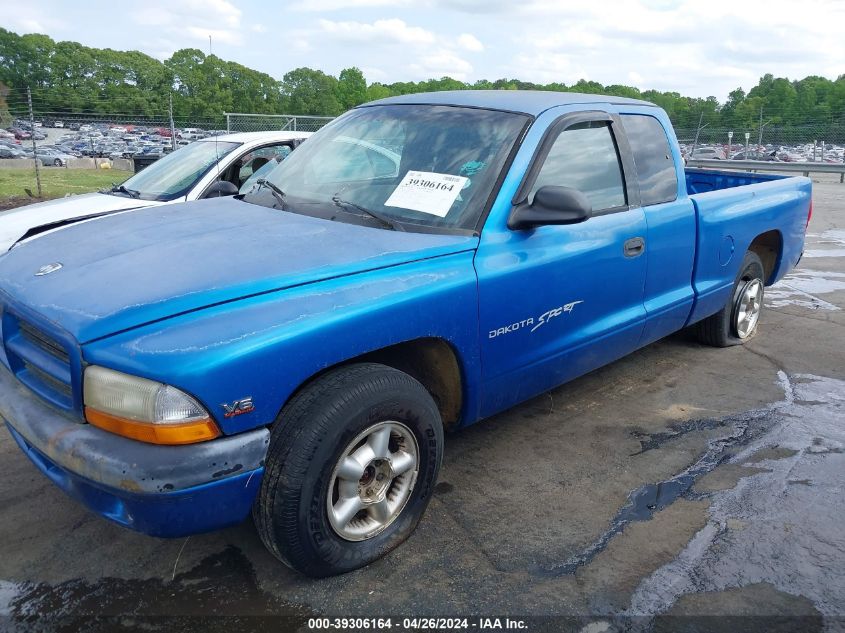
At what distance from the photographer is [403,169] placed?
3.36 metres

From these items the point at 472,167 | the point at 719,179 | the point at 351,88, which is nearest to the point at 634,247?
the point at 472,167

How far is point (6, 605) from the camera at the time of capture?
8.13 feet

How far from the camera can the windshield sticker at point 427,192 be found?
3.12m

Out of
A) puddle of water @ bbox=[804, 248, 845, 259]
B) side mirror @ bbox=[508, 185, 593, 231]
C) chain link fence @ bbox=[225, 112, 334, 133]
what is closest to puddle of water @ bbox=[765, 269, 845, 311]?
puddle of water @ bbox=[804, 248, 845, 259]

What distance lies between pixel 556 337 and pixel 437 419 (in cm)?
88

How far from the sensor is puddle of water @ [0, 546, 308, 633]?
2373 mm

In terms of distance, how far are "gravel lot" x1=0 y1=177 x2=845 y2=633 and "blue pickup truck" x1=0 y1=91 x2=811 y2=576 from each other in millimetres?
286

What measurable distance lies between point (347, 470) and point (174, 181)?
15.6 feet

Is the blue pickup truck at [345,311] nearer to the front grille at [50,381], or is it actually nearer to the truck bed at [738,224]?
the front grille at [50,381]

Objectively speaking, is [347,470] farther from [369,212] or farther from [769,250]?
[769,250]

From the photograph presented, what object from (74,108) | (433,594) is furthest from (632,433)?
(74,108)

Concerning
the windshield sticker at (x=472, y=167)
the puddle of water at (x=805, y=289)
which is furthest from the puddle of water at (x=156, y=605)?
the puddle of water at (x=805, y=289)

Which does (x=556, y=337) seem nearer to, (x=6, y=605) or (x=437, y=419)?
(x=437, y=419)

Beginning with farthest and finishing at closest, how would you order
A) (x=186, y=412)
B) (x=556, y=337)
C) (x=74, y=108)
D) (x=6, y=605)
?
(x=74, y=108), (x=556, y=337), (x=6, y=605), (x=186, y=412)
